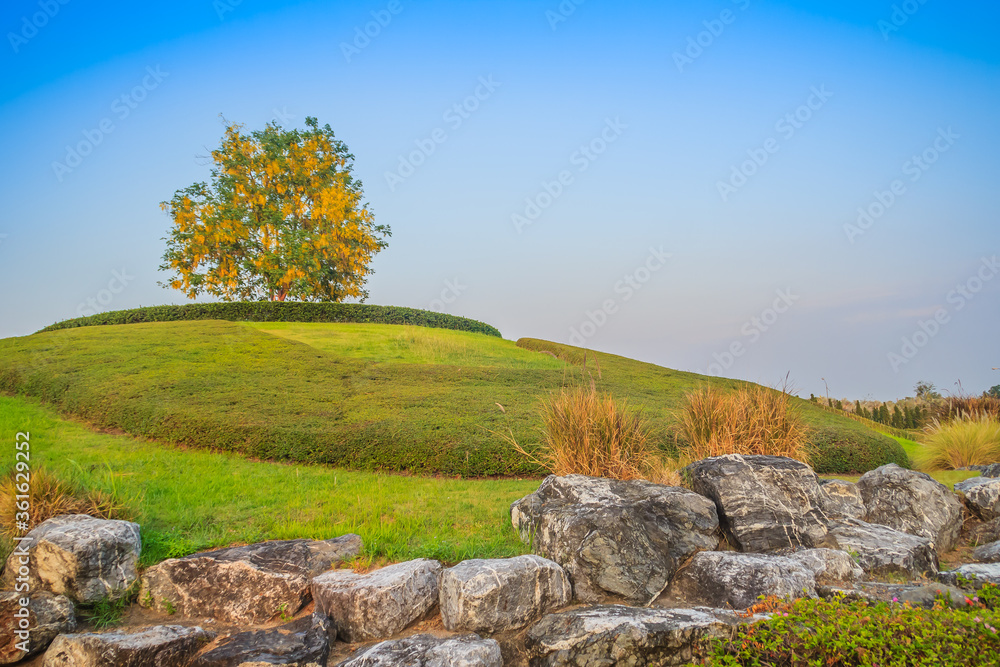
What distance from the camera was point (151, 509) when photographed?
5.72m

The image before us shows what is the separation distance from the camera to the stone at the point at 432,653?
3.44 m

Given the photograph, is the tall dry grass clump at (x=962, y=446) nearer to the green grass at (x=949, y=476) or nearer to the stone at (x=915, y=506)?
the green grass at (x=949, y=476)

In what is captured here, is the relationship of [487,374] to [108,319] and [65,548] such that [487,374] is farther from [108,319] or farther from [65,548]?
[108,319]

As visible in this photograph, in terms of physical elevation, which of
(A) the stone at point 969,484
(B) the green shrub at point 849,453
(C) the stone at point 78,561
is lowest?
(C) the stone at point 78,561

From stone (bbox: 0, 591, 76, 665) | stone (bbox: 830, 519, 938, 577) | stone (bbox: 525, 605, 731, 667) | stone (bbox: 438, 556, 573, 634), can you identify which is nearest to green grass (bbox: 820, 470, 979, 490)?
stone (bbox: 830, 519, 938, 577)

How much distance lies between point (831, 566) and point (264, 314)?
21.5 meters

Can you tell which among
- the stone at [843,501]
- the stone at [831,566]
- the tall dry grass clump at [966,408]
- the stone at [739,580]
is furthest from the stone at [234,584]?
the tall dry grass clump at [966,408]

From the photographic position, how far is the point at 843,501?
19.4 feet

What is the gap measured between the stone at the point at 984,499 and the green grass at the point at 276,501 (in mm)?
4930

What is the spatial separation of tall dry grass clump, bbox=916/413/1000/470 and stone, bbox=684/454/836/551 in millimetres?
5779

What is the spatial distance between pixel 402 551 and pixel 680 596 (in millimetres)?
2240

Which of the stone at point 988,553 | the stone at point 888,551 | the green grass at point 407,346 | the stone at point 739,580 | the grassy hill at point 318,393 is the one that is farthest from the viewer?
the green grass at point 407,346

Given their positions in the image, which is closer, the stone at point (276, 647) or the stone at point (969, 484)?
the stone at point (276, 647)

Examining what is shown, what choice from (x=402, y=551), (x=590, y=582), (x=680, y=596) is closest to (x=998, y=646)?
(x=680, y=596)
